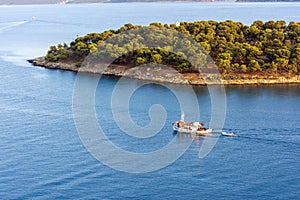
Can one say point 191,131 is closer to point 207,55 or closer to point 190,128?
point 190,128

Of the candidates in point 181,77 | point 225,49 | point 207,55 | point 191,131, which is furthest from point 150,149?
point 225,49

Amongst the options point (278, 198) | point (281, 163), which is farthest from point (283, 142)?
point (278, 198)

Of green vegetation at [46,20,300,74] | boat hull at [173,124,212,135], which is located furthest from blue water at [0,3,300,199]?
green vegetation at [46,20,300,74]

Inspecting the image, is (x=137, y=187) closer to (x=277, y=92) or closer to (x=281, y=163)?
(x=281, y=163)

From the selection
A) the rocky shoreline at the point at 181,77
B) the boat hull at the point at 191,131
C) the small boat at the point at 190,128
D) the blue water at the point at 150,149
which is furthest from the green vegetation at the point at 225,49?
the boat hull at the point at 191,131

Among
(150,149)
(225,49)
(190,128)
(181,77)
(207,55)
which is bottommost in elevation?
(150,149)

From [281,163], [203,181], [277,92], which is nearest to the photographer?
[203,181]
